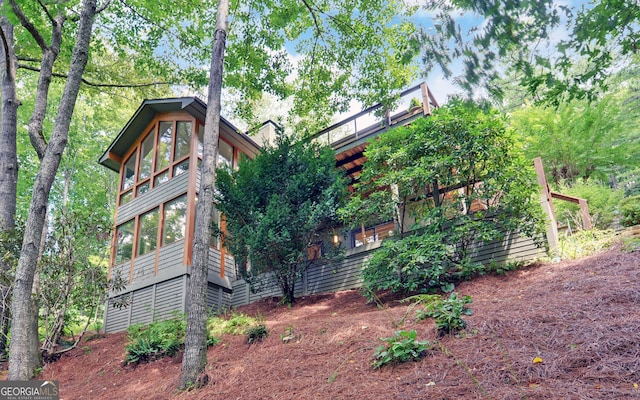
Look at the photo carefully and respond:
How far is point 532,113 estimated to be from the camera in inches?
493

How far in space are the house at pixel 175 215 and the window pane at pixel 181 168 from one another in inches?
1.0

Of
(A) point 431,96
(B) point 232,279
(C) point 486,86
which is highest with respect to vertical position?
(A) point 431,96

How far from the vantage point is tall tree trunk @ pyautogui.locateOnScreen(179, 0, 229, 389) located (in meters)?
4.86

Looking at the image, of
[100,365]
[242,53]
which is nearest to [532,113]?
[242,53]

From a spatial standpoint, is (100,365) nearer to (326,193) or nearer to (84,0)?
(326,193)

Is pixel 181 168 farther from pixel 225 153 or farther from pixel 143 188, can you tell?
pixel 143 188

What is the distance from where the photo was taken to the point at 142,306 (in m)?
10.5

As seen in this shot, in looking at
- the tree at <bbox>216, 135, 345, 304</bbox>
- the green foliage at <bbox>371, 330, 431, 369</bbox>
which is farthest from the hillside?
the tree at <bbox>216, 135, 345, 304</bbox>

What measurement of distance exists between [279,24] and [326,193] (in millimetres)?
4558

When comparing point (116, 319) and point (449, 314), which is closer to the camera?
point (449, 314)

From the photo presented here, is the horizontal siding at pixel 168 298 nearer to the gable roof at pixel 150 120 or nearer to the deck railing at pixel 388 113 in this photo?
the gable roof at pixel 150 120

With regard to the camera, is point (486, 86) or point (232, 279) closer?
point (486, 86)

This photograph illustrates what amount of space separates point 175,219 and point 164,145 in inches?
99.9

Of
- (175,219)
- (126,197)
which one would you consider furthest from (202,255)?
(126,197)
